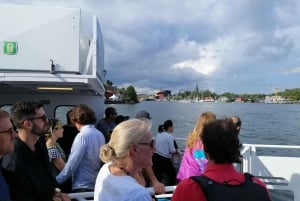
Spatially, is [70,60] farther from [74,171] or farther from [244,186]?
[244,186]

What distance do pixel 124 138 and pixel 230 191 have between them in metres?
0.58

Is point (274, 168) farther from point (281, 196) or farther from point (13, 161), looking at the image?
point (281, 196)

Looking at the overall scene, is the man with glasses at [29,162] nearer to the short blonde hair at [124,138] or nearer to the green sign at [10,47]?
the short blonde hair at [124,138]

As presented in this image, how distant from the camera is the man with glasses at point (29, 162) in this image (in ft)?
8.54

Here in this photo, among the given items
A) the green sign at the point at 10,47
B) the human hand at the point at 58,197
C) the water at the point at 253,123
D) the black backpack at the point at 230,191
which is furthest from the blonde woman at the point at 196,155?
the green sign at the point at 10,47

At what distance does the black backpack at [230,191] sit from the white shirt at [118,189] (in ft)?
Answer: 0.88

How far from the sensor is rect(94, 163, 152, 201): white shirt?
187 centimetres

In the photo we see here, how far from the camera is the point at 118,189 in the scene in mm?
1938

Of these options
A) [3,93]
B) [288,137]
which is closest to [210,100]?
[288,137]

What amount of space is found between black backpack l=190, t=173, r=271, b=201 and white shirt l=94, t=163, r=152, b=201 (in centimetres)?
27

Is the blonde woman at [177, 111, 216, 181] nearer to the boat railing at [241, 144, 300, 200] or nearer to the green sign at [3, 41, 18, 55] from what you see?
the green sign at [3, 41, 18, 55]

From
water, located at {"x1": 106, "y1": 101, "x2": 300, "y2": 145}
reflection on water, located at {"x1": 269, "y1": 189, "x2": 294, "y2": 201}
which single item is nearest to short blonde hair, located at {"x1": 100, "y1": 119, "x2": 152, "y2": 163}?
water, located at {"x1": 106, "y1": 101, "x2": 300, "y2": 145}

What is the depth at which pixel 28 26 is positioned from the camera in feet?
15.3

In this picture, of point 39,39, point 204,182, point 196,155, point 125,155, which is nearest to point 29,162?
point 125,155
